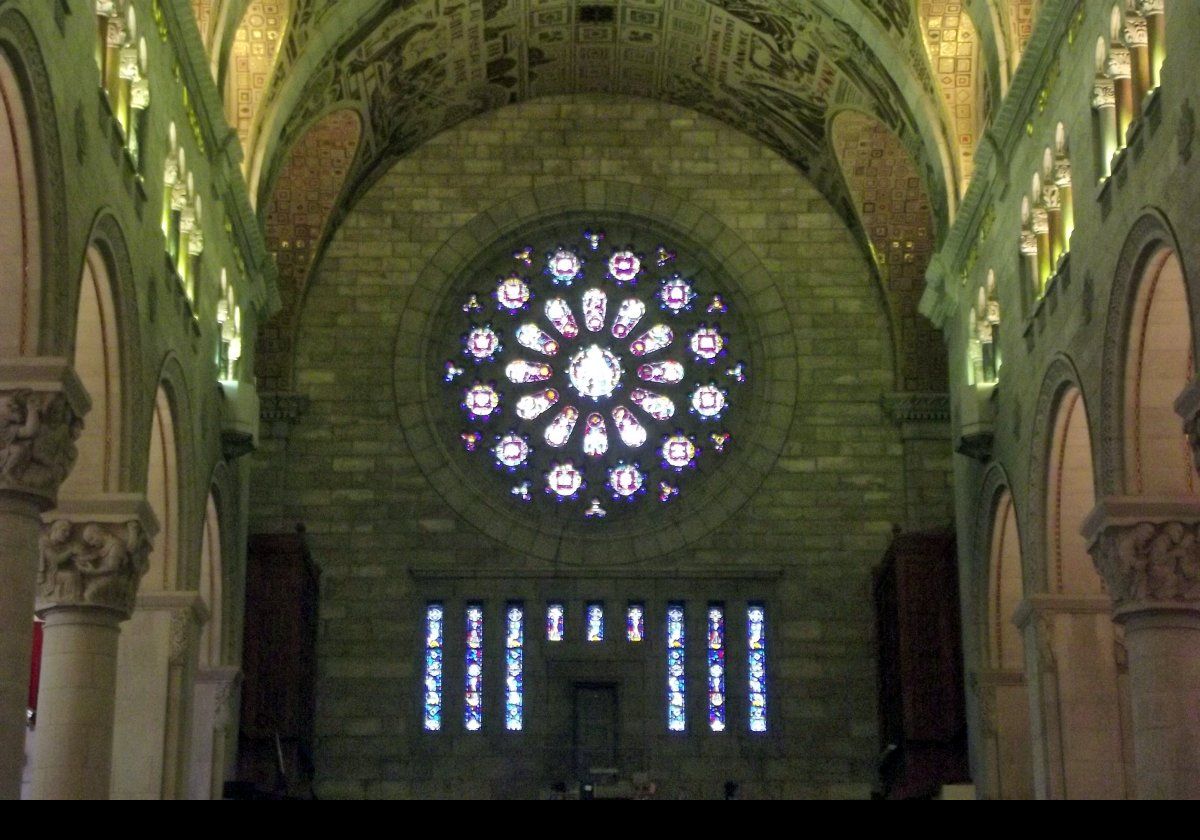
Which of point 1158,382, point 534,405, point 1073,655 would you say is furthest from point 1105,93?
point 534,405

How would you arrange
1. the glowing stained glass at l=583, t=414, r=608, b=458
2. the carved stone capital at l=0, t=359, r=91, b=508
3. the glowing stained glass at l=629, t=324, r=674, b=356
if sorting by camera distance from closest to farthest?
the carved stone capital at l=0, t=359, r=91, b=508 < the glowing stained glass at l=583, t=414, r=608, b=458 < the glowing stained glass at l=629, t=324, r=674, b=356

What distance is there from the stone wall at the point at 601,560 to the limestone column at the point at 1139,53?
13285mm

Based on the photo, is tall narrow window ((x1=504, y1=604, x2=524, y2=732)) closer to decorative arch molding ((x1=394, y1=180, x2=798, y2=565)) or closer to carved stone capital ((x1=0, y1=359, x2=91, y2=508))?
decorative arch molding ((x1=394, y1=180, x2=798, y2=565))

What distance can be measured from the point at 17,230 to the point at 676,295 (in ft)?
59.0

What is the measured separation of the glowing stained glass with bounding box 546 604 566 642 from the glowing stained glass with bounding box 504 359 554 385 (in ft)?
13.1

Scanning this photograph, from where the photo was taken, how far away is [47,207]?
16078mm

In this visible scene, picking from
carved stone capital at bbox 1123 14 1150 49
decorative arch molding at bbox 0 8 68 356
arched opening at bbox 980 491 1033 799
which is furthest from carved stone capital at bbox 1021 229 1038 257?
decorative arch molding at bbox 0 8 68 356

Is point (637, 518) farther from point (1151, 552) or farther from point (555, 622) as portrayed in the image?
point (1151, 552)

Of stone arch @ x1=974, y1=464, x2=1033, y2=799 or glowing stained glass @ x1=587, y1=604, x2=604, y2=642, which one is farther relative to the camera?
glowing stained glass @ x1=587, y1=604, x2=604, y2=642

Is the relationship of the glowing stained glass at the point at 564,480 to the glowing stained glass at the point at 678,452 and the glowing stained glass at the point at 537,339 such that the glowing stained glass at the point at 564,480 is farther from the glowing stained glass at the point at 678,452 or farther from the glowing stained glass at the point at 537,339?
the glowing stained glass at the point at 537,339

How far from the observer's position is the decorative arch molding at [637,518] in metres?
31.0

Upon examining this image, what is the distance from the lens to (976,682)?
26.2 m

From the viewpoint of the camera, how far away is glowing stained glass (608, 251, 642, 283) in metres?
33.0

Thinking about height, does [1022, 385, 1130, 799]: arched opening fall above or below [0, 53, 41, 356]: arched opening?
below
